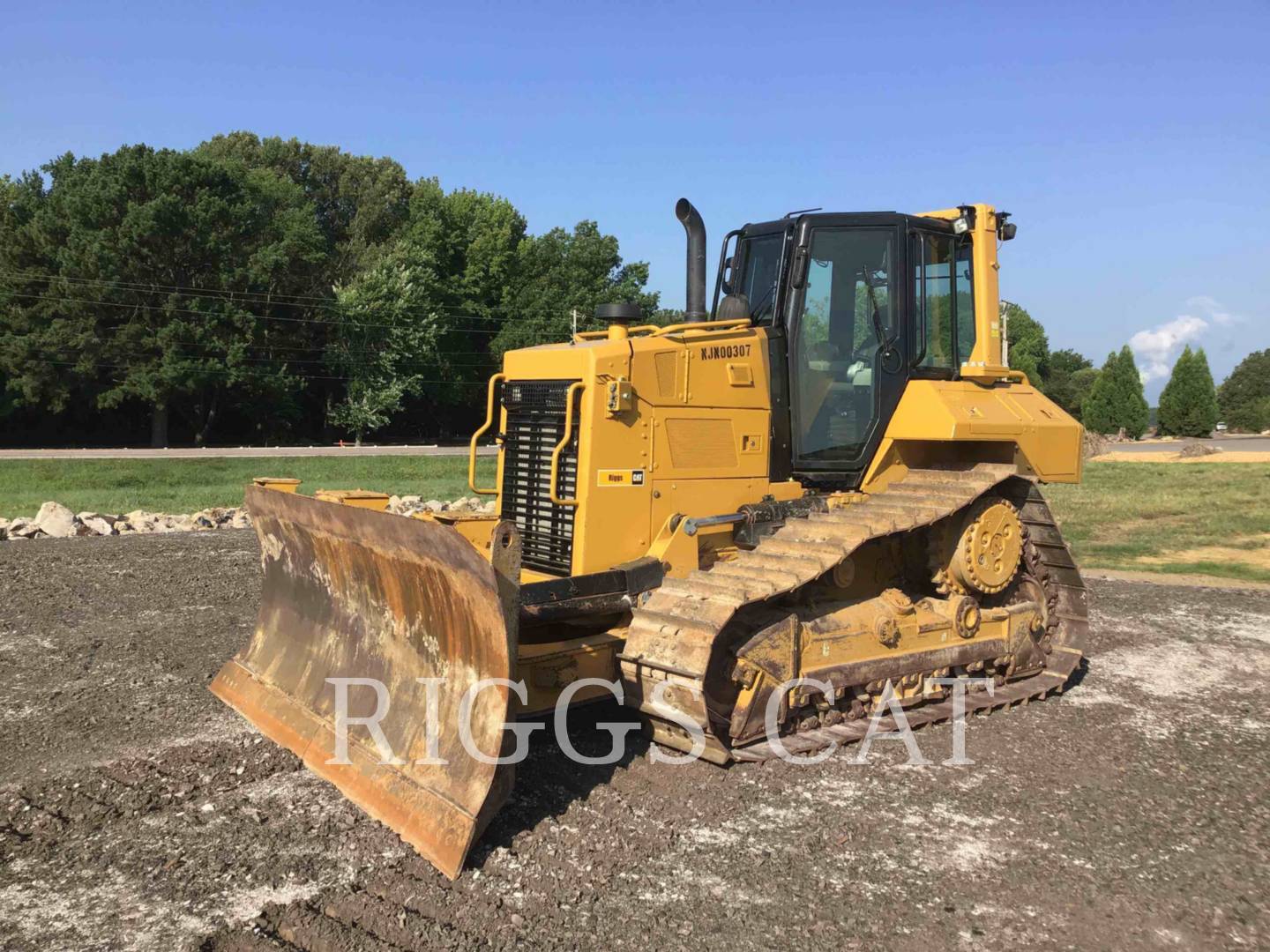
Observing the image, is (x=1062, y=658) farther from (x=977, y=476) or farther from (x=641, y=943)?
(x=641, y=943)

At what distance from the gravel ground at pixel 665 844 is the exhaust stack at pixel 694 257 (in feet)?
9.26

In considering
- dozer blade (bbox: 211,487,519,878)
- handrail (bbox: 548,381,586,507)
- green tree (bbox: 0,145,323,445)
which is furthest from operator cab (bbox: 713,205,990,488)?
green tree (bbox: 0,145,323,445)

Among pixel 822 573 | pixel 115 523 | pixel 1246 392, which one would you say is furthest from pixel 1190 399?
pixel 822 573

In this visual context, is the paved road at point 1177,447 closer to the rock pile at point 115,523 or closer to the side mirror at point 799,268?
the rock pile at point 115,523

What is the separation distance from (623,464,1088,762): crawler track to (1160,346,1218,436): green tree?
52473mm

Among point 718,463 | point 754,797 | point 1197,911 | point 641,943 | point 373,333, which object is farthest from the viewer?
point 373,333

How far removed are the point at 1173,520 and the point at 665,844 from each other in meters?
17.0

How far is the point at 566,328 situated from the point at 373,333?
11.4m

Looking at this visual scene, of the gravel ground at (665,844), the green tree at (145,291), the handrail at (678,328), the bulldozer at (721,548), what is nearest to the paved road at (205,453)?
the green tree at (145,291)

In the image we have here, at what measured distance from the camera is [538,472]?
6.45m

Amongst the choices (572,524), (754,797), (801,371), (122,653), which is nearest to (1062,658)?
(801,371)

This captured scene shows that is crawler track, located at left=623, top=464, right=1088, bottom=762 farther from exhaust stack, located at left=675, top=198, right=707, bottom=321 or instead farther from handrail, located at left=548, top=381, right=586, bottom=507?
exhaust stack, located at left=675, top=198, right=707, bottom=321

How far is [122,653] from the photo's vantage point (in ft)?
26.7

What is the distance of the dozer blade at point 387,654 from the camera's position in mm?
4641
